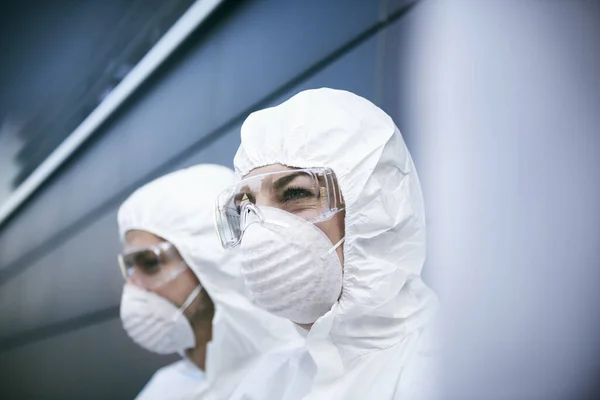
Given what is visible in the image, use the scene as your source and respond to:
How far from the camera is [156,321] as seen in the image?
133 centimetres

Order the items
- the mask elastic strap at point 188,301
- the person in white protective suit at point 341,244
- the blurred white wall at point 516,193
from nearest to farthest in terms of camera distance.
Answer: the blurred white wall at point 516,193, the person in white protective suit at point 341,244, the mask elastic strap at point 188,301

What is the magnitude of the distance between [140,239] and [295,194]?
0.60 metres

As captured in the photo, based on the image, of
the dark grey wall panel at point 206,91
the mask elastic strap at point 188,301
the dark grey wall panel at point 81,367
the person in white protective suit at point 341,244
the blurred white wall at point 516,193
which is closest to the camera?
the blurred white wall at point 516,193

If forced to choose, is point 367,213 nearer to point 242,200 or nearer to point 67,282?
point 242,200

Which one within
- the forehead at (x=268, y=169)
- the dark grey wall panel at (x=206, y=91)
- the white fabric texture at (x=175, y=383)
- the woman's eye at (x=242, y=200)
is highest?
the dark grey wall panel at (x=206, y=91)

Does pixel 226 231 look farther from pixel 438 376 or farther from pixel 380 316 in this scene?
pixel 438 376

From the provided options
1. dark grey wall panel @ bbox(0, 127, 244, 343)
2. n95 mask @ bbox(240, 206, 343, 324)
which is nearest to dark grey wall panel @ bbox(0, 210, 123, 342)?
dark grey wall panel @ bbox(0, 127, 244, 343)

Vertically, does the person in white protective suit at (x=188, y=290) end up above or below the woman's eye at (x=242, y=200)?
below

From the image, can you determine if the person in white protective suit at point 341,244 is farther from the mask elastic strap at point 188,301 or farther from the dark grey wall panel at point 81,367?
the dark grey wall panel at point 81,367

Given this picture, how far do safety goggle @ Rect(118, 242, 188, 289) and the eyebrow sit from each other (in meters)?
0.50

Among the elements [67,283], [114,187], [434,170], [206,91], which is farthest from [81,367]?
[434,170]

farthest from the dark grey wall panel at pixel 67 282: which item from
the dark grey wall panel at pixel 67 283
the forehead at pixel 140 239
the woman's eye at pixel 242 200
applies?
the woman's eye at pixel 242 200

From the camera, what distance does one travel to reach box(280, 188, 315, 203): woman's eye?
0.93 meters

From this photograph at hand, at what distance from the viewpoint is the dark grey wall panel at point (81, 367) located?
1479 millimetres
